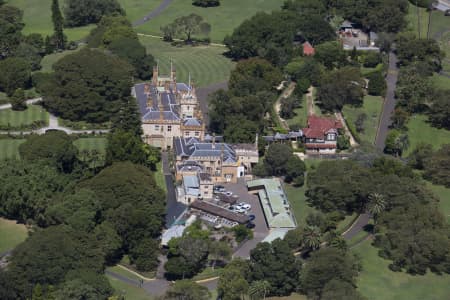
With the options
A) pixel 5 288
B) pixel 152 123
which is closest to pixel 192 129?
pixel 152 123

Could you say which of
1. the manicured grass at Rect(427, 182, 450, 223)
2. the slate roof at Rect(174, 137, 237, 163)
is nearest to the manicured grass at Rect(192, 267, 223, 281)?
the slate roof at Rect(174, 137, 237, 163)

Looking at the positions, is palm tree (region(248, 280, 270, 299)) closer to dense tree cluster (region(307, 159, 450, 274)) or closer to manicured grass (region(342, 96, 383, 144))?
dense tree cluster (region(307, 159, 450, 274))

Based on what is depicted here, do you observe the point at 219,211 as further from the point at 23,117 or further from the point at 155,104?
the point at 23,117

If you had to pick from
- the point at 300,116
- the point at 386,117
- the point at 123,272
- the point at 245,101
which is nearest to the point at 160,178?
the point at 245,101

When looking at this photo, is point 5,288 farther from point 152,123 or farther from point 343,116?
point 343,116

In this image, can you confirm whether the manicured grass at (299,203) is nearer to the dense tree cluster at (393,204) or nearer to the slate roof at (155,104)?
the dense tree cluster at (393,204)

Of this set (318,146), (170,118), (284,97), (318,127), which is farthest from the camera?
(284,97)
